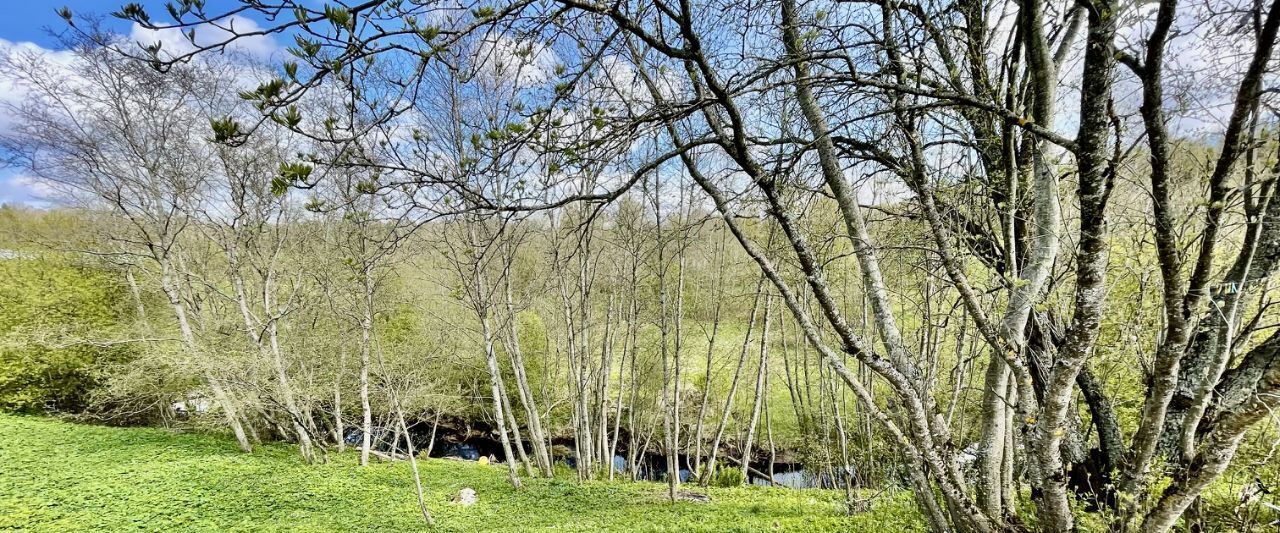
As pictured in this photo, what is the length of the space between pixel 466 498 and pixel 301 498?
2.68 metres

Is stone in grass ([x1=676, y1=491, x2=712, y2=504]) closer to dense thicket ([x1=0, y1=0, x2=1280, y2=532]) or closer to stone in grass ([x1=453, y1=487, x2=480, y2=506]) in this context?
stone in grass ([x1=453, y1=487, x2=480, y2=506])

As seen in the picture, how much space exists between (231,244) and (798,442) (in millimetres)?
13304

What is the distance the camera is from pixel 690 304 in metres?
13.8

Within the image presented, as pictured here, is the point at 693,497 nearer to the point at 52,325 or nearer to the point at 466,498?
the point at 466,498

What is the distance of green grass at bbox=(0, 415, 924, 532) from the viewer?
6.77 metres

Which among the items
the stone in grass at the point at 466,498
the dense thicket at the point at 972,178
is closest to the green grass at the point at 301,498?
the stone in grass at the point at 466,498

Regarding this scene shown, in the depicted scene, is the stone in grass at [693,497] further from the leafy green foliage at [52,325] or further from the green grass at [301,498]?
the leafy green foliage at [52,325]

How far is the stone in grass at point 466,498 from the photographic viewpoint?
838 cm

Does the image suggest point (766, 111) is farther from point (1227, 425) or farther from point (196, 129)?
point (196, 129)


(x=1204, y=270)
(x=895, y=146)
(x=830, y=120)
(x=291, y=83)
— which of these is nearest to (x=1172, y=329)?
(x=1204, y=270)

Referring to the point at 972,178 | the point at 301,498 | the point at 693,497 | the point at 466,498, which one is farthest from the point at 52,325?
the point at 972,178

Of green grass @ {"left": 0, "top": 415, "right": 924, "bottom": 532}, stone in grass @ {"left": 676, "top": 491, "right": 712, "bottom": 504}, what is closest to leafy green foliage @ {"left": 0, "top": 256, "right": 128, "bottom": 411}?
green grass @ {"left": 0, "top": 415, "right": 924, "bottom": 532}

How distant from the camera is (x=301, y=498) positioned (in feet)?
27.1

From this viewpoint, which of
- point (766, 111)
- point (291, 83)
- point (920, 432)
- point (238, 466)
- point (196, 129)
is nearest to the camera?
point (291, 83)
